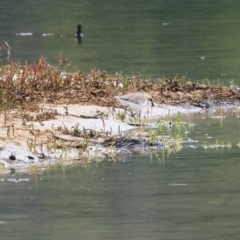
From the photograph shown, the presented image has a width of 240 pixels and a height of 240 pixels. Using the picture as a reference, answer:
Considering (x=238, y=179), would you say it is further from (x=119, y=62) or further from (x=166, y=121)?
(x=119, y=62)

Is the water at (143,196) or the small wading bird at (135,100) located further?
the small wading bird at (135,100)

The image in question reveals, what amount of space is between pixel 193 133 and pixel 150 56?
34.6 ft

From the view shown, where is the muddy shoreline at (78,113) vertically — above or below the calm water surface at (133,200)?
above

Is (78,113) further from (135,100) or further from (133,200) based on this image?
(133,200)

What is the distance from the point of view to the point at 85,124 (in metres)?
12.6

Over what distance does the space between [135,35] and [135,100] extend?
14680 millimetres

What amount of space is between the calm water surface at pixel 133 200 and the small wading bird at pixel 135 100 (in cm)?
338

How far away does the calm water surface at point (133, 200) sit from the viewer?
7211 mm

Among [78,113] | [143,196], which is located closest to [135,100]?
[78,113]

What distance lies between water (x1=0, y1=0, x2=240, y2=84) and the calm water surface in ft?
25.6

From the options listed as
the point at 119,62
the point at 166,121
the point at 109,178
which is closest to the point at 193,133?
the point at 166,121

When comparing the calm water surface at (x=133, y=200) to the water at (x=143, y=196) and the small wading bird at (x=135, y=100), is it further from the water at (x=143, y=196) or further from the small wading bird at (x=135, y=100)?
the small wading bird at (x=135, y=100)

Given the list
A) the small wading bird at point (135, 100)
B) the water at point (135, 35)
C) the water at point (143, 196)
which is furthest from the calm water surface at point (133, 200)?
the water at point (135, 35)

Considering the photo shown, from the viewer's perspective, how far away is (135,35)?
2906 cm
